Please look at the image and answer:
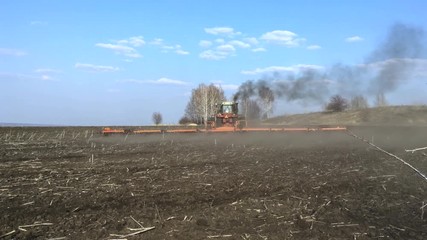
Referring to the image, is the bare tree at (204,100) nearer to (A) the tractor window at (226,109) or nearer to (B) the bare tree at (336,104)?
(B) the bare tree at (336,104)

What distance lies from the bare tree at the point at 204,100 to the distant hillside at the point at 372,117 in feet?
96.9

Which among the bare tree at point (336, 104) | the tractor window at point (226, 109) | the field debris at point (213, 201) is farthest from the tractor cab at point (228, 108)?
the bare tree at point (336, 104)

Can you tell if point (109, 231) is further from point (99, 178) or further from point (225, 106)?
point (225, 106)

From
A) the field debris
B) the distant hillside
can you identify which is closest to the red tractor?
the distant hillside

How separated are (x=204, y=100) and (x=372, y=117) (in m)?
56.2

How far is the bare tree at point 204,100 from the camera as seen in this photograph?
12225 cm

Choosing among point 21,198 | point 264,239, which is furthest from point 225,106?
point 264,239

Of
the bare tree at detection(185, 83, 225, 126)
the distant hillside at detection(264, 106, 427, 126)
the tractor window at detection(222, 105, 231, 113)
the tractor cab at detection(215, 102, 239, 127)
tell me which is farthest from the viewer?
the bare tree at detection(185, 83, 225, 126)

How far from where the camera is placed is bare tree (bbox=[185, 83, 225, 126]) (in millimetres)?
122250

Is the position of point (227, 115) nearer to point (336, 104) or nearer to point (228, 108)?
point (228, 108)

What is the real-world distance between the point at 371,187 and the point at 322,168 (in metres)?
4.21

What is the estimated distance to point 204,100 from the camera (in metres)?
124

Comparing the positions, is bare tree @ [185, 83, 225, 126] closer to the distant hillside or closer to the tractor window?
the distant hillside

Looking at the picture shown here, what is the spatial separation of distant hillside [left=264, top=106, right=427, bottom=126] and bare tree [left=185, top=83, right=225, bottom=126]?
29.5 metres
